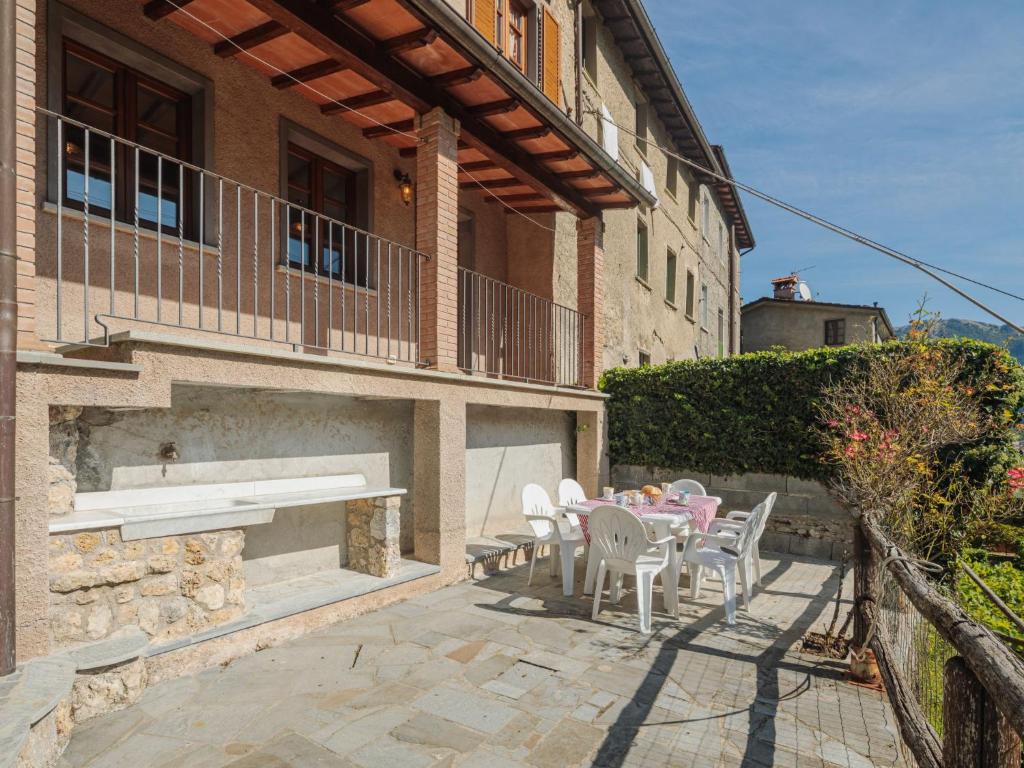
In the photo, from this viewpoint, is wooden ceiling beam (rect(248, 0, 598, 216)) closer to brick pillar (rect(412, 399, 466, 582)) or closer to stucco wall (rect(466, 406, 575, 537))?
brick pillar (rect(412, 399, 466, 582))

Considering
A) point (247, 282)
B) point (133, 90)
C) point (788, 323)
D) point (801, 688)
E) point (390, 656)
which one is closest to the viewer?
point (801, 688)

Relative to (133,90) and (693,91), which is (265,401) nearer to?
(133,90)

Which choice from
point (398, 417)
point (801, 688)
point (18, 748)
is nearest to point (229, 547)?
point (18, 748)

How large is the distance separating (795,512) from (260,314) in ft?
23.8

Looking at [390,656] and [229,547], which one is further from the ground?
[229,547]

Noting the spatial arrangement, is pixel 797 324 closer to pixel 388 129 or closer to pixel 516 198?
pixel 516 198

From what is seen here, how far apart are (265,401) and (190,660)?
2176 millimetres

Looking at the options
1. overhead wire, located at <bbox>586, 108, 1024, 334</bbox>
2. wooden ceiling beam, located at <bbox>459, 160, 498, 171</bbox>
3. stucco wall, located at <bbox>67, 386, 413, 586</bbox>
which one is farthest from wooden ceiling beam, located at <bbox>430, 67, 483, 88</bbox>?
stucco wall, located at <bbox>67, 386, 413, 586</bbox>

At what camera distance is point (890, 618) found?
4.74 m

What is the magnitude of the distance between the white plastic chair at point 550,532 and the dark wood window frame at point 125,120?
4.22m

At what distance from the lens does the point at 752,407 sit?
854 cm

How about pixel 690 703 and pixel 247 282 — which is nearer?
pixel 690 703

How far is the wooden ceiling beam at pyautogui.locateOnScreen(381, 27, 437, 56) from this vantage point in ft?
17.5

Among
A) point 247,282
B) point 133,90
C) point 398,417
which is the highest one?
point 133,90
